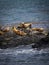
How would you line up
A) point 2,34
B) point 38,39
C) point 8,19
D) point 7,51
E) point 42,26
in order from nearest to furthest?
point 7,51, point 38,39, point 2,34, point 42,26, point 8,19

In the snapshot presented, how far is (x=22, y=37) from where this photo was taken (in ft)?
5.08

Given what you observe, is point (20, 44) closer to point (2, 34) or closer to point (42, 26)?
point (2, 34)

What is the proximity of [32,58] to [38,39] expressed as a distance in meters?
0.26

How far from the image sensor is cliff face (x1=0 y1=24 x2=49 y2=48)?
147cm

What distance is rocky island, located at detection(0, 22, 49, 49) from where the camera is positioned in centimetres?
147

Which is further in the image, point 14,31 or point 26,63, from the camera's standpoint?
point 14,31

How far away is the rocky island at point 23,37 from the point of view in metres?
1.47

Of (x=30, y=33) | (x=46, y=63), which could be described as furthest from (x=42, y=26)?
(x=46, y=63)

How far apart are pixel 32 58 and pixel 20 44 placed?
0.21 m

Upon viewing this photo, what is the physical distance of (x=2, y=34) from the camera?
63.9 inches

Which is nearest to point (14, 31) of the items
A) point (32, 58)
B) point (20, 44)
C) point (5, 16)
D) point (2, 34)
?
point (2, 34)

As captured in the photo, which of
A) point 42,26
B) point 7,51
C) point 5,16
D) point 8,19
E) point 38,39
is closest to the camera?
point 7,51

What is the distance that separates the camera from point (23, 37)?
1.55 metres

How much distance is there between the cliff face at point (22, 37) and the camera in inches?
57.9
